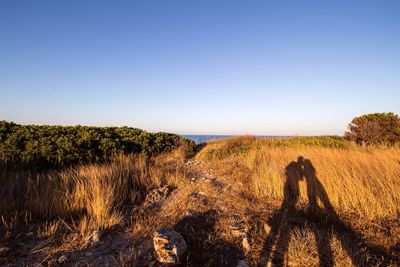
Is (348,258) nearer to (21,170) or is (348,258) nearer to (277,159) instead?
(277,159)

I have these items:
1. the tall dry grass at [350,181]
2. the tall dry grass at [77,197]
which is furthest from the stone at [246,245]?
the tall dry grass at [350,181]

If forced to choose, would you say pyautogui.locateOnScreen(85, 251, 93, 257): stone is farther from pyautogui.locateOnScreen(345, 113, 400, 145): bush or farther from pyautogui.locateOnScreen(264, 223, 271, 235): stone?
pyautogui.locateOnScreen(345, 113, 400, 145): bush

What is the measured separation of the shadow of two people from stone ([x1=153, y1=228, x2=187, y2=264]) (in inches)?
41.6

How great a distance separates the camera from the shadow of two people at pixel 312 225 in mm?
3008

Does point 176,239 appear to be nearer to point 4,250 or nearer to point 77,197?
point 4,250

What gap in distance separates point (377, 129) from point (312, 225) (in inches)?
529

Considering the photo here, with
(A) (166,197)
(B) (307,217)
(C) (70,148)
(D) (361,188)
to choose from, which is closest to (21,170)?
(C) (70,148)

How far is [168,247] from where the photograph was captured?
9.71ft

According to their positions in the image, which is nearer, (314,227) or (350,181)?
(314,227)

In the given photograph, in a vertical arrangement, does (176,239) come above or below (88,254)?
above

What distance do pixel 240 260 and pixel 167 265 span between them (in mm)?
939

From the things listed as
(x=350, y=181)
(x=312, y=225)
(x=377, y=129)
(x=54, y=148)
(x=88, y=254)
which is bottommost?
(x=88, y=254)

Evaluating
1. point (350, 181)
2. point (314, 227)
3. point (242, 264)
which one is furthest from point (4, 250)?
point (350, 181)

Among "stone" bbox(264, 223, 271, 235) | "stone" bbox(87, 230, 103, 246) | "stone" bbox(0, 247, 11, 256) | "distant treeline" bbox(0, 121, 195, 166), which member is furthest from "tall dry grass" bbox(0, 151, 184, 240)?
"stone" bbox(264, 223, 271, 235)
